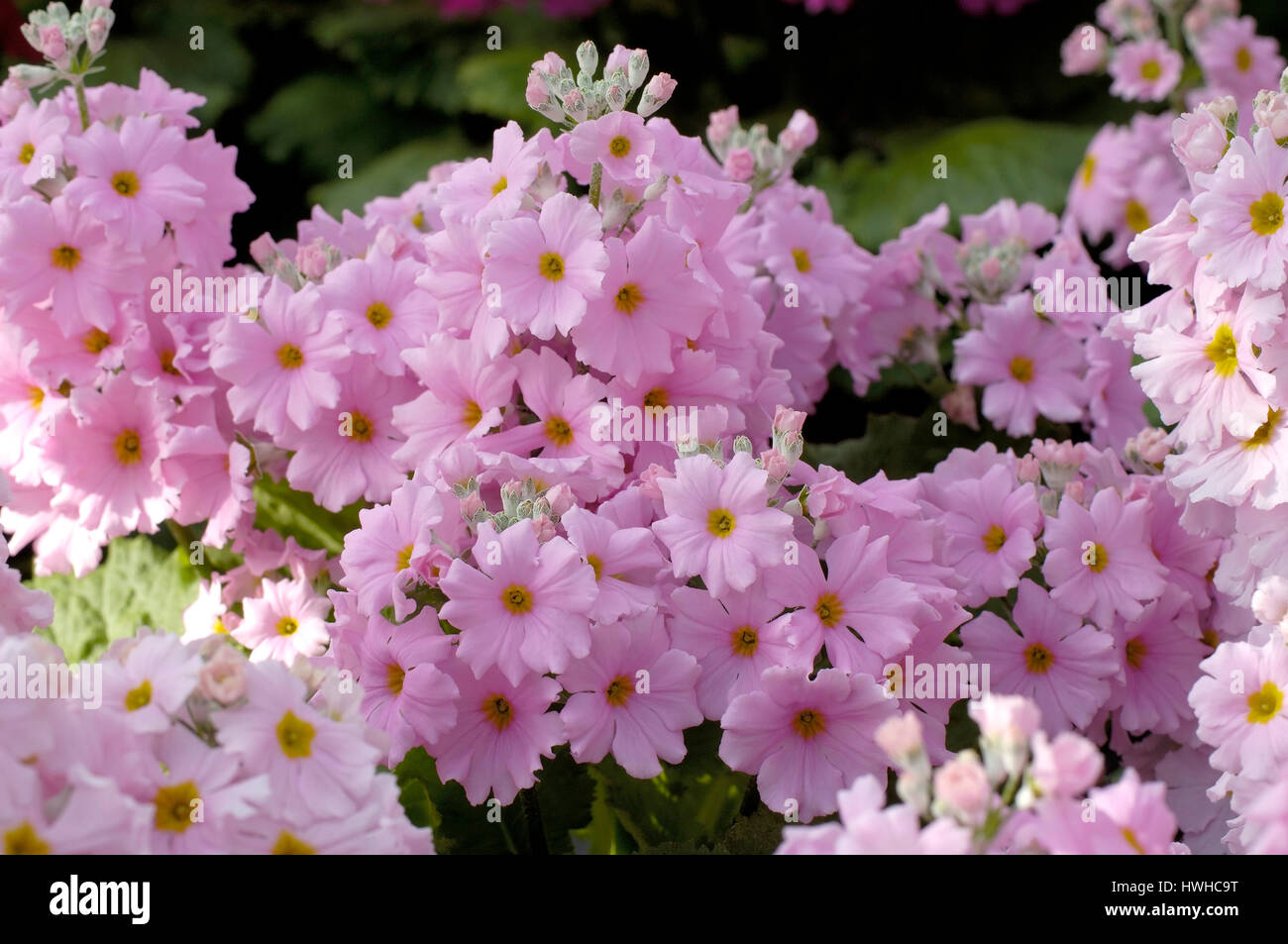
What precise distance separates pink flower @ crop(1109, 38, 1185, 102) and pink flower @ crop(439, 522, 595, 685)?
1.29 meters

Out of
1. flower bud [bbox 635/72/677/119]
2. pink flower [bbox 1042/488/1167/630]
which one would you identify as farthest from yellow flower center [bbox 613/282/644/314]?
pink flower [bbox 1042/488/1167/630]

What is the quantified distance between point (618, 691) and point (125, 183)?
0.52 metres

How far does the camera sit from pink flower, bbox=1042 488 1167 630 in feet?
3.04

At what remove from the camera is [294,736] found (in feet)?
2.16

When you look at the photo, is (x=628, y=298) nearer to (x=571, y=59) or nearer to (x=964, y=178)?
(x=964, y=178)

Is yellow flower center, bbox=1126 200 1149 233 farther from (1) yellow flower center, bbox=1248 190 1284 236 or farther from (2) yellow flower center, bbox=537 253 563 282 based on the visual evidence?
(2) yellow flower center, bbox=537 253 563 282

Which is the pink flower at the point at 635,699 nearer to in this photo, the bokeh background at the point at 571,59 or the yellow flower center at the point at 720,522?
the yellow flower center at the point at 720,522

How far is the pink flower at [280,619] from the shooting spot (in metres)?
0.96

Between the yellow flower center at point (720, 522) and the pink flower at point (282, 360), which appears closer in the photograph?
the yellow flower center at point (720, 522)

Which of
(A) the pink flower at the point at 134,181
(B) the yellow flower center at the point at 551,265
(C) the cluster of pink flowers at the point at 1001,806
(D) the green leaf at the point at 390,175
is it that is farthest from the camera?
(D) the green leaf at the point at 390,175

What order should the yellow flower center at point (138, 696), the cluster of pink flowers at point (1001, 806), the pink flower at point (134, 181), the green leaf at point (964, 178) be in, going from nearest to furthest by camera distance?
1. the cluster of pink flowers at point (1001, 806)
2. the yellow flower center at point (138, 696)
3. the pink flower at point (134, 181)
4. the green leaf at point (964, 178)

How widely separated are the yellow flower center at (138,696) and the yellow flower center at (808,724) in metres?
0.36

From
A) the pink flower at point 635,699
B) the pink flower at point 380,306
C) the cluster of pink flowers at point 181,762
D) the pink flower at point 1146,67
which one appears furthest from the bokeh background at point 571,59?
the cluster of pink flowers at point 181,762
